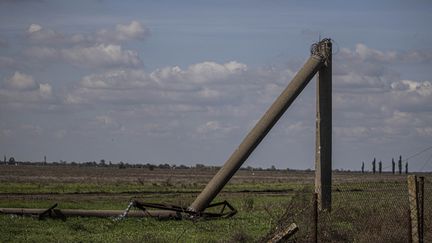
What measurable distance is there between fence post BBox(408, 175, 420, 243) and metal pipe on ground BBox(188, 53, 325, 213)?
1333 cm

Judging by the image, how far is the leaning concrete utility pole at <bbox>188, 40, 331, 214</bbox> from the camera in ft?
91.2

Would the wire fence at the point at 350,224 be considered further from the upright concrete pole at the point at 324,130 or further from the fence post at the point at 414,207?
the upright concrete pole at the point at 324,130

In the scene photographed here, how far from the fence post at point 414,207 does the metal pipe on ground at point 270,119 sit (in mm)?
13331

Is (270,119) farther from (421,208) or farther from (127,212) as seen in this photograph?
(421,208)

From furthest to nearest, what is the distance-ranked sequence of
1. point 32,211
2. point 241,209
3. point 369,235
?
point 241,209 < point 32,211 < point 369,235

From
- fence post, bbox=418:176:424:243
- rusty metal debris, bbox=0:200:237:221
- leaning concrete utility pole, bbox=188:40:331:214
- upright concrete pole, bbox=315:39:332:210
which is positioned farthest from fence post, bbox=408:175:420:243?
leaning concrete utility pole, bbox=188:40:331:214

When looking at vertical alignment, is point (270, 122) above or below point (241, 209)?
above

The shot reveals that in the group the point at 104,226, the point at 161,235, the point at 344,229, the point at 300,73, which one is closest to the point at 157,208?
the point at 104,226

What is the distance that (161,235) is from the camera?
20.0 m

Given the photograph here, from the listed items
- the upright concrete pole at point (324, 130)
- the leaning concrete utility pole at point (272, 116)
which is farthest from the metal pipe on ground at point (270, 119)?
the upright concrete pole at point (324, 130)

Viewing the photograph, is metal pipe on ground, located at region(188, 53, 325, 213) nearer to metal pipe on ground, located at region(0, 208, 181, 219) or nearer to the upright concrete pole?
the upright concrete pole

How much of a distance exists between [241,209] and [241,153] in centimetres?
395

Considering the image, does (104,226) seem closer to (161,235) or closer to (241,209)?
(161,235)

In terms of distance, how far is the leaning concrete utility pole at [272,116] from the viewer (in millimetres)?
27797
